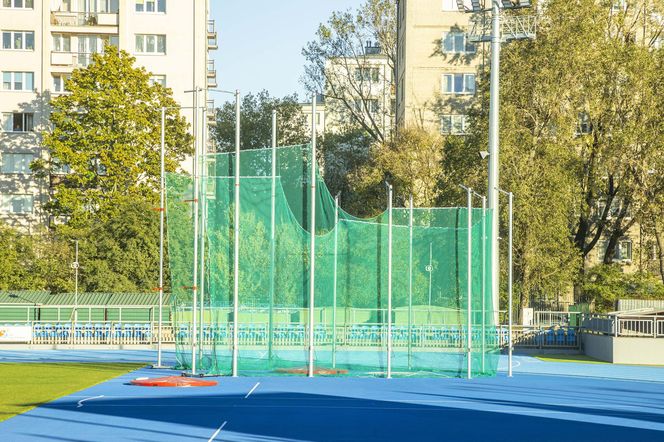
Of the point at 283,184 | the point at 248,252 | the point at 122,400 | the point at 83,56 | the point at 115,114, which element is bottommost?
the point at 122,400

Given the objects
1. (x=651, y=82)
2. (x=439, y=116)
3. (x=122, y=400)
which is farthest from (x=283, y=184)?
(x=439, y=116)

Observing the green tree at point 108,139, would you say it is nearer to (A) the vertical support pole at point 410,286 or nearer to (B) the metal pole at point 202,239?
(B) the metal pole at point 202,239

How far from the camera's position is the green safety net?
3084 centimetres

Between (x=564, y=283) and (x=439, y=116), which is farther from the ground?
(x=439, y=116)

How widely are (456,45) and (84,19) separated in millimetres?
25842

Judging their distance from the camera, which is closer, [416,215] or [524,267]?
[416,215]

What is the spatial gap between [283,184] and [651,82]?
29.3 metres

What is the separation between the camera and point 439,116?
70.9 meters

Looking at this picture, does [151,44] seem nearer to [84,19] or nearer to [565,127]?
[84,19]

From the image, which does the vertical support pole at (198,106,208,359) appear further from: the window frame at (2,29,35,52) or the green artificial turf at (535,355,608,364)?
the window frame at (2,29,35,52)

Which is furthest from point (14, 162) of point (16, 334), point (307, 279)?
point (307, 279)

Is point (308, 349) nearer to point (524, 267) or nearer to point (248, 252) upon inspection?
point (248, 252)

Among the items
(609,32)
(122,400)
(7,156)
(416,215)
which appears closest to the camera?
(122,400)

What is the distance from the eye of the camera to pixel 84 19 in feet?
254
